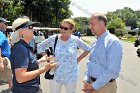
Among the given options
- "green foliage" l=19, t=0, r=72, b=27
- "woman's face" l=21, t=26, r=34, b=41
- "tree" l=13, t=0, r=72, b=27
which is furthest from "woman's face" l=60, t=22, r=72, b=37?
"green foliage" l=19, t=0, r=72, b=27

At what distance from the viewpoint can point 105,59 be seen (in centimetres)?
455

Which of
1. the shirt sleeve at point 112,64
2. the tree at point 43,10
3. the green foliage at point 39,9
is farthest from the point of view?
the tree at point 43,10

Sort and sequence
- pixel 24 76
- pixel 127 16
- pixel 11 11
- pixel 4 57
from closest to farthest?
pixel 24 76, pixel 4 57, pixel 11 11, pixel 127 16

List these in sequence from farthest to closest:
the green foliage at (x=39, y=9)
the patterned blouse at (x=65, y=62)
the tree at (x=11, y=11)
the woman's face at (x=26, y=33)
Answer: the green foliage at (x=39, y=9) → the tree at (x=11, y=11) → the patterned blouse at (x=65, y=62) → the woman's face at (x=26, y=33)

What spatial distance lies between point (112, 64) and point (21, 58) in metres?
1.06

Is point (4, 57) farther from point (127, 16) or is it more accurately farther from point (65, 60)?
point (127, 16)

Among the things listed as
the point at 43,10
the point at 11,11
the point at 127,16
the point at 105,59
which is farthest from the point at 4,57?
the point at 127,16

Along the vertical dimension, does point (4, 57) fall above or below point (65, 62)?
below

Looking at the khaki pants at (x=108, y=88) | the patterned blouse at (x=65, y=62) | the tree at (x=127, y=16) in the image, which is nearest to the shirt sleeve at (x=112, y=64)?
the khaki pants at (x=108, y=88)

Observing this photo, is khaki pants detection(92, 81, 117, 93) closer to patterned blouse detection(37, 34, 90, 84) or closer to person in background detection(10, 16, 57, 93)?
person in background detection(10, 16, 57, 93)

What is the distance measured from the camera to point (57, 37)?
20.4 feet

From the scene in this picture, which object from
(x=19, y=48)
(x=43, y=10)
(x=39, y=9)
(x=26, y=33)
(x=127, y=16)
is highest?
(x=26, y=33)

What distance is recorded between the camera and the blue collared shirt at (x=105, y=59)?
4418 millimetres

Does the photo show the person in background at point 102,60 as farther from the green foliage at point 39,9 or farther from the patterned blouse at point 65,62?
the green foliage at point 39,9
